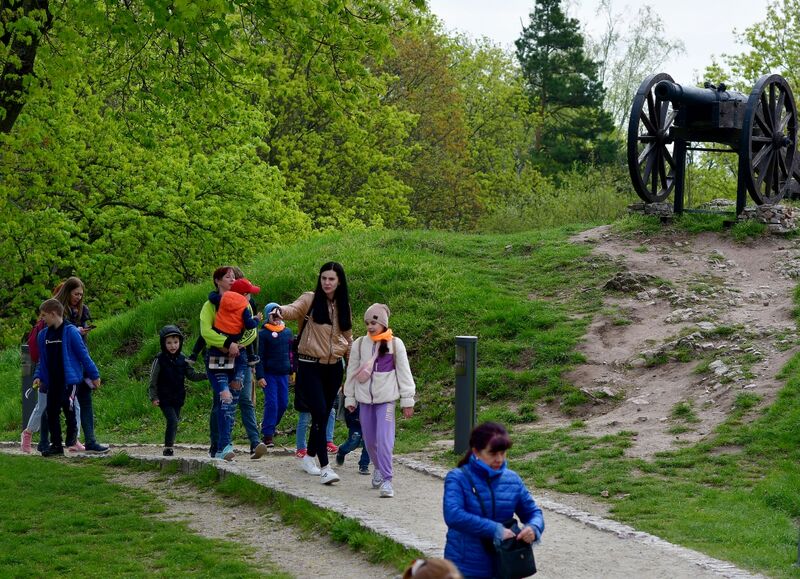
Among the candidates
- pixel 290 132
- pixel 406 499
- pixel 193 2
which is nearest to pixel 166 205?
pixel 290 132

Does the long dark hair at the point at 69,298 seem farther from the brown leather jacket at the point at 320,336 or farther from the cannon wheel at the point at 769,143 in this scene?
the cannon wheel at the point at 769,143

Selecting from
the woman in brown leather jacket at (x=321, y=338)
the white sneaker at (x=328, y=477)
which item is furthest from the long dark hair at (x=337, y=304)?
the white sneaker at (x=328, y=477)

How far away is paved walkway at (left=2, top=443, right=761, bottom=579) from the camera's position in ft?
25.9

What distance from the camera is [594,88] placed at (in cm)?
5797

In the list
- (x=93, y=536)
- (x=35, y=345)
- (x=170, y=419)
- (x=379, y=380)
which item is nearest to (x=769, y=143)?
(x=170, y=419)

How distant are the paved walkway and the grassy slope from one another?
0.44 meters

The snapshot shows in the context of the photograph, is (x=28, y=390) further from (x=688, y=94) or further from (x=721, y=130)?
(x=721, y=130)

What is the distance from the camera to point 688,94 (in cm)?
1961

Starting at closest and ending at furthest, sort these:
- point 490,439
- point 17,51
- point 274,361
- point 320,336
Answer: point 490,439
point 320,336
point 274,361
point 17,51

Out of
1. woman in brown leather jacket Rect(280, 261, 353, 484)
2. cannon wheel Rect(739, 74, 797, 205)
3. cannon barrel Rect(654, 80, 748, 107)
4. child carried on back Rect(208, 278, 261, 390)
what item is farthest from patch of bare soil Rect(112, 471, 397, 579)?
cannon wheel Rect(739, 74, 797, 205)

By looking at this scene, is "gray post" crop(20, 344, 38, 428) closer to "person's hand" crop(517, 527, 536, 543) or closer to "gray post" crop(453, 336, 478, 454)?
"gray post" crop(453, 336, 478, 454)

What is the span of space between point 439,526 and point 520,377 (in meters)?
6.56

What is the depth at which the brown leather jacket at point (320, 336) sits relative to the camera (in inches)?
405

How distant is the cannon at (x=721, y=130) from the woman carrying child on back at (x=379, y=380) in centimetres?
1081
